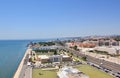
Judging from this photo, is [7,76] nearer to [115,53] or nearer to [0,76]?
[0,76]

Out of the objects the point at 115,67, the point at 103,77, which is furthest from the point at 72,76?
the point at 115,67

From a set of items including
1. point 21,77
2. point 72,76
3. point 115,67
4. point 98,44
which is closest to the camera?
point 72,76

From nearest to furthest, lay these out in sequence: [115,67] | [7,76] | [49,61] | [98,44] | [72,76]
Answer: [72,76] → [7,76] → [115,67] → [49,61] → [98,44]

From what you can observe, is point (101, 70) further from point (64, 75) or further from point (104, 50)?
point (104, 50)

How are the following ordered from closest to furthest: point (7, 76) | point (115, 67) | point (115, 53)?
1. point (7, 76)
2. point (115, 67)
3. point (115, 53)

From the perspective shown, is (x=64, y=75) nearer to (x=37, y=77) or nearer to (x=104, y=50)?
(x=37, y=77)

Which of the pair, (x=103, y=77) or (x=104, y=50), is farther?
(x=104, y=50)

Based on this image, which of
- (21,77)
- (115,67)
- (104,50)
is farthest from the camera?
(104,50)

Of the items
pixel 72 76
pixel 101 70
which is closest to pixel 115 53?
pixel 101 70

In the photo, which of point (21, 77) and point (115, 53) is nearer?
point (21, 77)
